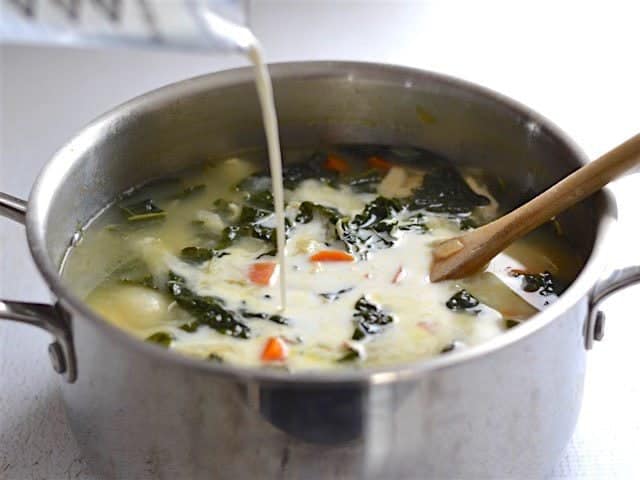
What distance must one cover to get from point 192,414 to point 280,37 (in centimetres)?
263

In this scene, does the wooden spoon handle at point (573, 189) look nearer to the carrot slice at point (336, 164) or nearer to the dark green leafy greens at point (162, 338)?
the carrot slice at point (336, 164)

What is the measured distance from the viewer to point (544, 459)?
226cm

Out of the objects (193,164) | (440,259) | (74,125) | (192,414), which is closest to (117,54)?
(74,125)

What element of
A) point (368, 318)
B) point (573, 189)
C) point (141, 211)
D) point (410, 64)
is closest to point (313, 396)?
point (368, 318)

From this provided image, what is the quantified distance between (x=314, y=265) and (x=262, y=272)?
5.1 inches

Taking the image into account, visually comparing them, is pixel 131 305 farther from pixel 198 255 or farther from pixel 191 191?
pixel 191 191

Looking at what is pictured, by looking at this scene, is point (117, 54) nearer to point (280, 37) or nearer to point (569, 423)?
point (280, 37)

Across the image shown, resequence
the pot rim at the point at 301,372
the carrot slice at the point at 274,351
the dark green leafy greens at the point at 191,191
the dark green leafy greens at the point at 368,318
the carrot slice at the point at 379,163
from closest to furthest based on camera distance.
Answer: the pot rim at the point at 301,372, the carrot slice at the point at 274,351, the dark green leafy greens at the point at 368,318, the dark green leafy greens at the point at 191,191, the carrot slice at the point at 379,163

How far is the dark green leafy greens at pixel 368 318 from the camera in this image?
237 cm

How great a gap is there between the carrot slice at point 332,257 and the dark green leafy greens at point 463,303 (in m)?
0.30

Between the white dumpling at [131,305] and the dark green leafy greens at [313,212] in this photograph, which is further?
the dark green leafy greens at [313,212]

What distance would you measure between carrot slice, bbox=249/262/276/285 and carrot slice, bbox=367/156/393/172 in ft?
2.10

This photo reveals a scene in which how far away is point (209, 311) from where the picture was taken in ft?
8.09

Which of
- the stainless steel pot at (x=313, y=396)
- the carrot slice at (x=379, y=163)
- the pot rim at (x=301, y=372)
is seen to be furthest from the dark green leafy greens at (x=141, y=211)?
the carrot slice at (x=379, y=163)
